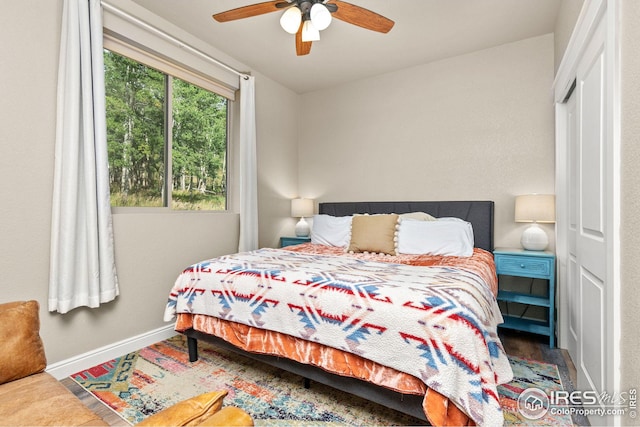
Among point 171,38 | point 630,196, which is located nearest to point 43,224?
point 171,38

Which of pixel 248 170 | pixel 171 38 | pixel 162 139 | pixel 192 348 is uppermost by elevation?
pixel 171 38

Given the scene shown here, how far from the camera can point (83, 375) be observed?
2182mm

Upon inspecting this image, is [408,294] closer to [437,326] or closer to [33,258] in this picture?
[437,326]

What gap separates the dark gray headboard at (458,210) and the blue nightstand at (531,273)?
0.39 metres

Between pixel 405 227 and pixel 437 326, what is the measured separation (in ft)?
5.49

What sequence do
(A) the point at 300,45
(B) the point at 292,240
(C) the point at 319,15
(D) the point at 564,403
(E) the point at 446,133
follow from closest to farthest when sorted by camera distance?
1. (D) the point at 564,403
2. (C) the point at 319,15
3. (A) the point at 300,45
4. (E) the point at 446,133
5. (B) the point at 292,240

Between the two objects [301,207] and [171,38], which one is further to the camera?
[301,207]

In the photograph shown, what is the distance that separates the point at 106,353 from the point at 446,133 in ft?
12.3

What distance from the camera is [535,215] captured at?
274 cm

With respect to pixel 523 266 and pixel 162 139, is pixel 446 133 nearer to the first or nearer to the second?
pixel 523 266

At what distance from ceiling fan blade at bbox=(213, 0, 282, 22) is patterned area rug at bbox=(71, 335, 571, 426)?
2402mm

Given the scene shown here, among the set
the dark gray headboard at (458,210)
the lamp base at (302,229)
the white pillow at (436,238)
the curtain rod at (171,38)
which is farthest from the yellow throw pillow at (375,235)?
the curtain rod at (171,38)

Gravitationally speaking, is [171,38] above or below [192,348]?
above

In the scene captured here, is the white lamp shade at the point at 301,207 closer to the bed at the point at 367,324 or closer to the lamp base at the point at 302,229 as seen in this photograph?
the lamp base at the point at 302,229
